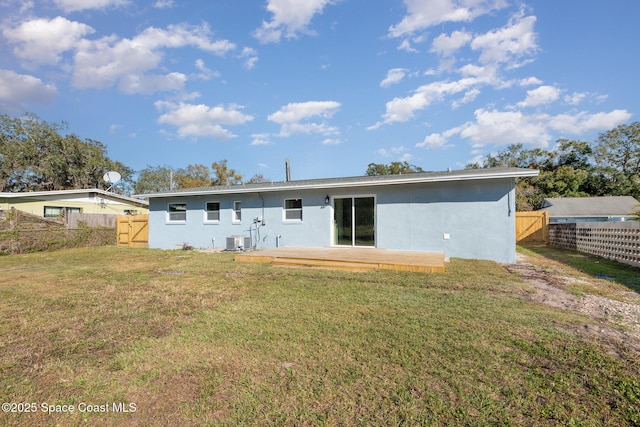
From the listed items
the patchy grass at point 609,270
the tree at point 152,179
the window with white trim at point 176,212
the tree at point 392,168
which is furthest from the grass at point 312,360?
the tree at point 152,179

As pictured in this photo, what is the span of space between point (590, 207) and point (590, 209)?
28 cm

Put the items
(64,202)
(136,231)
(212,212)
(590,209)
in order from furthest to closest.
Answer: (590,209) → (64,202) → (136,231) → (212,212)

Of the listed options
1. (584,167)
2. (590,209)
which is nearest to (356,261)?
(590,209)

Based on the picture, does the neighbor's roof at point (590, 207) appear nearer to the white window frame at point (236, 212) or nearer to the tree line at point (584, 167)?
the tree line at point (584, 167)

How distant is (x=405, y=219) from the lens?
936 cm

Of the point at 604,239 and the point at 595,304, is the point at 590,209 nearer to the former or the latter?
the point at 604,239

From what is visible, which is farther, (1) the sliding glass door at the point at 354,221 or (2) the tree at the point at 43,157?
(2) the tree at the point at 43,157

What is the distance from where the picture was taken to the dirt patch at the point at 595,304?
3110 mm

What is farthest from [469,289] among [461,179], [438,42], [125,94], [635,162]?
[635,162]

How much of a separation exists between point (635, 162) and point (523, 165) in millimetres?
9599

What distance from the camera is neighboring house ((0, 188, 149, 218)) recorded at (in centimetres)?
1599

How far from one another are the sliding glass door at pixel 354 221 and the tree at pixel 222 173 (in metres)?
24.7

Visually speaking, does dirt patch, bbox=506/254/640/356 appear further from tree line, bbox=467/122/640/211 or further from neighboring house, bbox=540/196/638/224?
tree line, bbox=467/122/640/211

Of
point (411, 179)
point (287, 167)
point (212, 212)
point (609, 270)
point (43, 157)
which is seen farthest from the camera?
point (43, 157)
